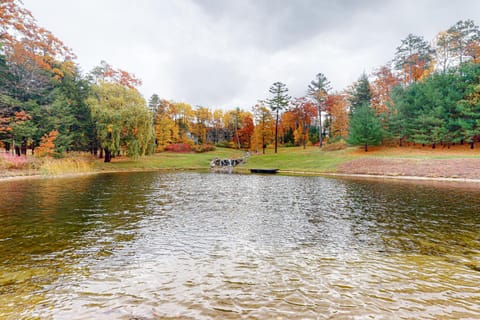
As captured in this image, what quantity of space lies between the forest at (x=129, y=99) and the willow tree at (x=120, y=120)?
0.44 ft

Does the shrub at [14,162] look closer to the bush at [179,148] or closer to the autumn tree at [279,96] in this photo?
the bush at [179,148]

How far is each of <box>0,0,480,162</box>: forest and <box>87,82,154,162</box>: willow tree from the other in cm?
13

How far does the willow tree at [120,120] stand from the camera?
3216 cm

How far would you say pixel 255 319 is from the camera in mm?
3256

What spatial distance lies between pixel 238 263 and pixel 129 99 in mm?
36302

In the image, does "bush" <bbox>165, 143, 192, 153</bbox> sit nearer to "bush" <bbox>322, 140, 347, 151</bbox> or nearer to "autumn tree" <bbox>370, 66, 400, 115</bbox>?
"bush" <bbox>322, 140, 347, 151</bbox>

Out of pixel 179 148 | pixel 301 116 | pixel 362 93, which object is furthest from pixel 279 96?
pixel 179 148

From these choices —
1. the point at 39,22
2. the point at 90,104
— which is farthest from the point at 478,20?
the point at 39,22

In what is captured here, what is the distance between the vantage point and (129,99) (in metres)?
35.6

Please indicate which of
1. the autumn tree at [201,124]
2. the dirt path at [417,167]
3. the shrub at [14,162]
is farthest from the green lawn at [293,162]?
the autumn tree at [201,124]

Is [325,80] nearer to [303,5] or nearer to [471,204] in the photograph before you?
[303,5]

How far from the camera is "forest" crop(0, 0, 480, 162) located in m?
27.7

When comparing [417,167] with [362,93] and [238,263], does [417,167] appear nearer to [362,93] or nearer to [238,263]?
[362,93]

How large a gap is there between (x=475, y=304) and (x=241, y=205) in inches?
335
